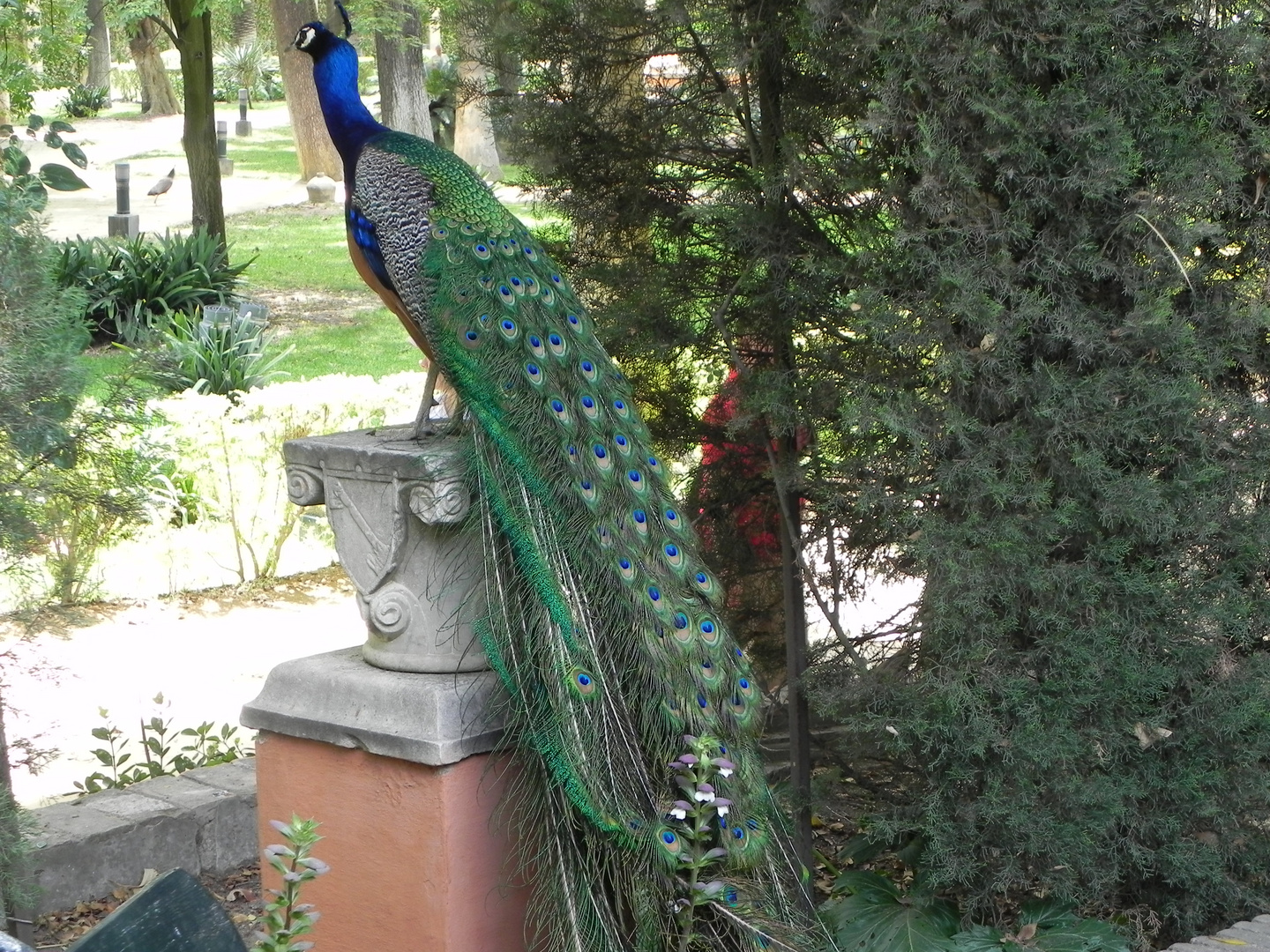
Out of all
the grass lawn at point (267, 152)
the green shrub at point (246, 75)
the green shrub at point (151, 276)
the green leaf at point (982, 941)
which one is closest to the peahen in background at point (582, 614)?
the green leaf at point (982, 941)

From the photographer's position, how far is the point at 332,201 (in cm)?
2336

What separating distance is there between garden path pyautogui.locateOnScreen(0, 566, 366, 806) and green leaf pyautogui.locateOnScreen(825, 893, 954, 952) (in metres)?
2.97

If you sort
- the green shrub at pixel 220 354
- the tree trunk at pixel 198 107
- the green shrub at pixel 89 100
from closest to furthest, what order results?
the green shrub at pixel 220 354 → the tree trunk at pixel 198 107 → the green shrub at pixel 89 100

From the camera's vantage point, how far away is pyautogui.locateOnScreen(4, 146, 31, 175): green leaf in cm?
328

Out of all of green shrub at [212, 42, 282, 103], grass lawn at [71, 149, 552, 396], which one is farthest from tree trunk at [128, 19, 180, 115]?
grass lawn at [71, 149, 552, 396]

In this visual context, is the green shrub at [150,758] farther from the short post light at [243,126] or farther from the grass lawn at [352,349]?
the short post light at [243,126]

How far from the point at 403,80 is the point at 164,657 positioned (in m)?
11.2

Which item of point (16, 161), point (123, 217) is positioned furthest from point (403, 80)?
point (16, 161)

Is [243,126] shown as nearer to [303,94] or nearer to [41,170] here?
[303,94]

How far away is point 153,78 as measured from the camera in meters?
37.0

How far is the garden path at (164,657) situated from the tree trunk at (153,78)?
29141mm

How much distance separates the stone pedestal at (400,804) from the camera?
3.03 metres

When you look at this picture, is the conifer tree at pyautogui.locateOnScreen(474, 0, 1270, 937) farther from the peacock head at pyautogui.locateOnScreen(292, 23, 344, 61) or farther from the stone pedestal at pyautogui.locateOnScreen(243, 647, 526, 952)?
the peacock head at pyautogui.locateOnScreen(292, 23, 344, 61)

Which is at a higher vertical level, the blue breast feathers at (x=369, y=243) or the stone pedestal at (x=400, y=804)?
the blue breast feathers at (x=369, y=243)
